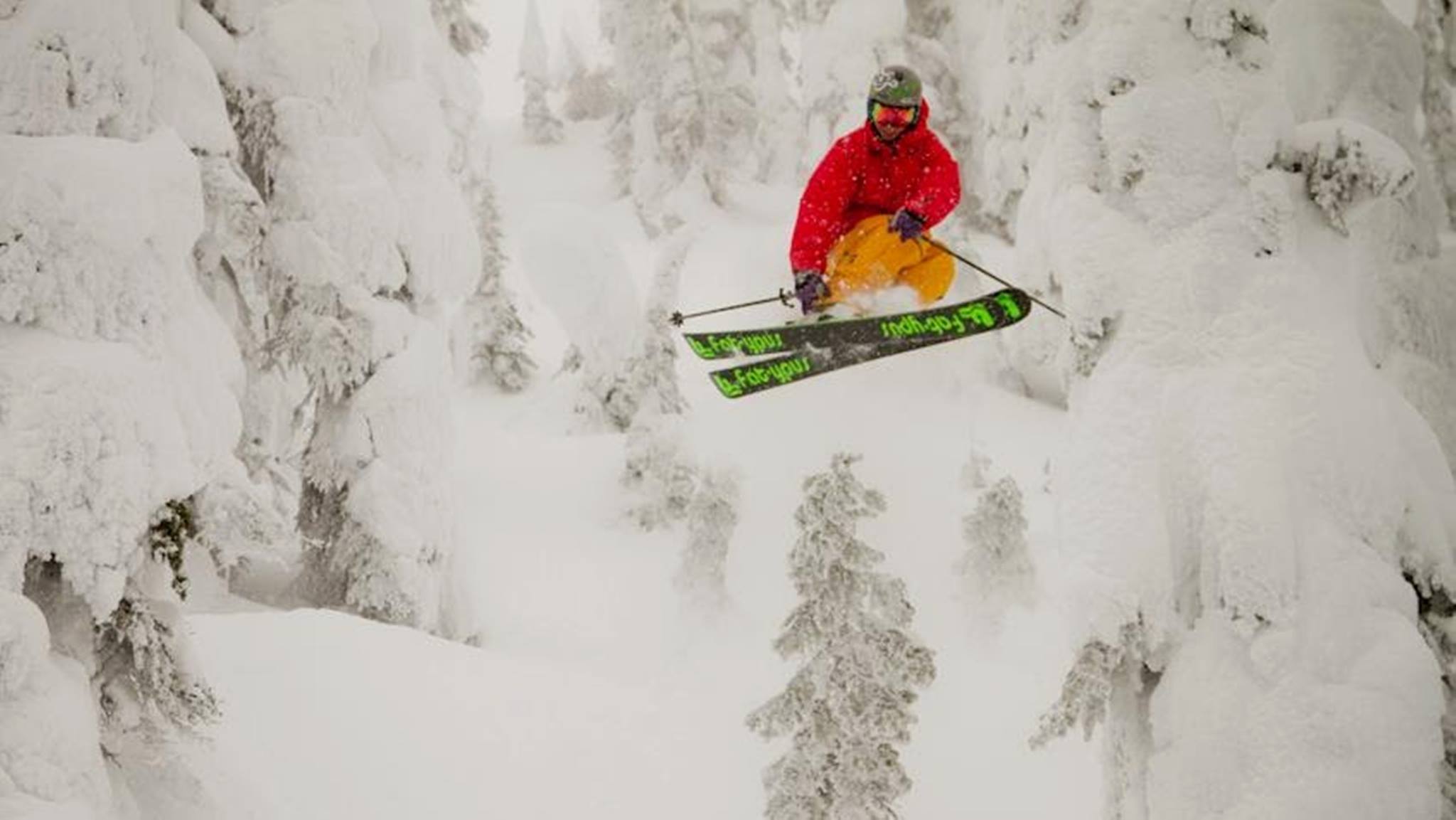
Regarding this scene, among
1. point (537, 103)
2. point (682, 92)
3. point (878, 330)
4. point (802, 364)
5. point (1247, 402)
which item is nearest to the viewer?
point (1247, 402)

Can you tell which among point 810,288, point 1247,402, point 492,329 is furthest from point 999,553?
point 492,329

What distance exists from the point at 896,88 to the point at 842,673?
4192 millimetres

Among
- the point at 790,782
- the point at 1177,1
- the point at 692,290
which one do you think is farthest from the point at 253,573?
the point at 692,290

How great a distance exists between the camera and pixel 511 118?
50.4 meters

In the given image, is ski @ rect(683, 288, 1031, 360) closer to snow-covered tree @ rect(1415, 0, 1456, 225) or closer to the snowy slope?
the snowy slope

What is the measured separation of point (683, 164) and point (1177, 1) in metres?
26.1

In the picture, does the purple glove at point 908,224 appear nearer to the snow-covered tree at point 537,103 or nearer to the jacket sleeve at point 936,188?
the jacket sleeve at point 936,188

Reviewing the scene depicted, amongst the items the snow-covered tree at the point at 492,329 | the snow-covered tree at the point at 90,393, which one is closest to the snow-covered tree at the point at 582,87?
the snow-covered tree at the point at 492,329

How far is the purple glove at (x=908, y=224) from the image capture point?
7.31 meters

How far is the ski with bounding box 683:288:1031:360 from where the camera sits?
7090 millimetres

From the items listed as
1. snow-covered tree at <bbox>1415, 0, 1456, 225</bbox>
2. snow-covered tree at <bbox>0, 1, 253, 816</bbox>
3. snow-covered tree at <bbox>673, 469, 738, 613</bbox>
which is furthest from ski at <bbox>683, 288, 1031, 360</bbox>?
snow-covered tree at <bbox>673, 469, 738, 613</bbox>

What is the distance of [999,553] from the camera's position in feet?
44.2

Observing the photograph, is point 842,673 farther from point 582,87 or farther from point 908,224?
point 582,87

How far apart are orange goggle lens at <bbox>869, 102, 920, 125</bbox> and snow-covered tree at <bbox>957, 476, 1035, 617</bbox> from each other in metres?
6.92
